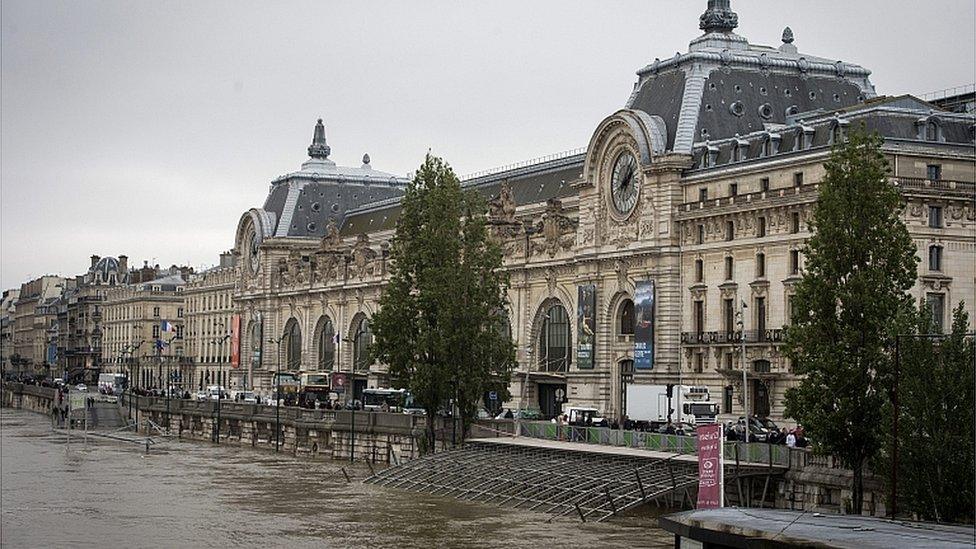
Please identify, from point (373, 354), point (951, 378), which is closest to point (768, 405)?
point (373, 354)

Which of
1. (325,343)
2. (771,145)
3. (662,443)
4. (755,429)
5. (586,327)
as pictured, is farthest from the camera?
(325,343)

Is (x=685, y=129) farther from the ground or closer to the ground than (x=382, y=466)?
farther from the ground

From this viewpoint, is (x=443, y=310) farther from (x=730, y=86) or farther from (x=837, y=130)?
(x=730, y=86)

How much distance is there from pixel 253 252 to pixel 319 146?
14.8m

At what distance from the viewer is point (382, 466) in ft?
337

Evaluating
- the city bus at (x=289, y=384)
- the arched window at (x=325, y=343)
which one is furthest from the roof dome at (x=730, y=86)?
the arched window at (x=325, y=343)

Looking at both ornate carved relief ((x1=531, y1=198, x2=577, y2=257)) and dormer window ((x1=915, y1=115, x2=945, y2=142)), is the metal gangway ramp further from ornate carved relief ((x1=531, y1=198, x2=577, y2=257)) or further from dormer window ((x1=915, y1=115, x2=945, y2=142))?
ornate carved relief ((x1=531, y1=198, x2=577, y2=257))

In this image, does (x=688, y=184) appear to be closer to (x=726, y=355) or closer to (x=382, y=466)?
(x=726, y=355)

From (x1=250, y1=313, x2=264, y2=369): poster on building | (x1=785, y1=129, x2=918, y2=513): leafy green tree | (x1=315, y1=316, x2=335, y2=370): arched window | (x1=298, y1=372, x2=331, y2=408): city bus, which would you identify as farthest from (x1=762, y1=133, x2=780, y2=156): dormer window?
(x1=250, y1=313, x2=264, y2=369): poster on building

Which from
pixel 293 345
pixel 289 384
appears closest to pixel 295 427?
pixel 289 384

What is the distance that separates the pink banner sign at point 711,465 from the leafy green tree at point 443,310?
33.0 m

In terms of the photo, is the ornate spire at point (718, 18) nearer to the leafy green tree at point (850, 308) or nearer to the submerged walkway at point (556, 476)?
the submerged walkway at point (556, 476)

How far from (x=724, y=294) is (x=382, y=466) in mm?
22373

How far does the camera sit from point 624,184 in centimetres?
10619
